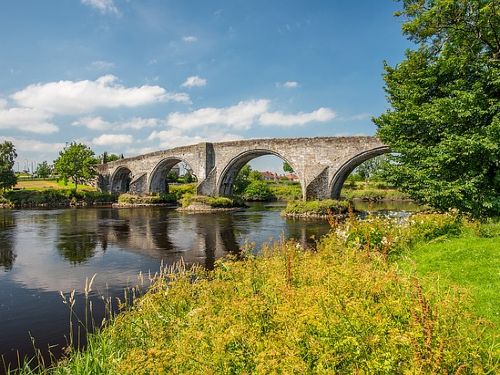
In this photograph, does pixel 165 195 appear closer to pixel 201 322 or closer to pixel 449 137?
pixel 449 137

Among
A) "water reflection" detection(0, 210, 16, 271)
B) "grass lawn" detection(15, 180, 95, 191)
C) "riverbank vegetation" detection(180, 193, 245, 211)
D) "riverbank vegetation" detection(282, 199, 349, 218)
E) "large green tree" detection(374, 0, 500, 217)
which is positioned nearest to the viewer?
"large green tree" detection(374, 0, 500, 217)

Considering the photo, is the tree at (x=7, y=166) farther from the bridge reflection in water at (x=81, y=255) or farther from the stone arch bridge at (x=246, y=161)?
the bridge reflection in water at (x=81, y=255)

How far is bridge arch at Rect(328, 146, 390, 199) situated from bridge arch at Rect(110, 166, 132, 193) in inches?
1669

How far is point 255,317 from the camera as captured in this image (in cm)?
442

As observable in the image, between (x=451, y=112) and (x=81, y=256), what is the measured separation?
54.8 ft

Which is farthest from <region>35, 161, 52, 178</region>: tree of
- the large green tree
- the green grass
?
the large green tree

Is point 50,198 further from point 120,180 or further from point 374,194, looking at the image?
point 374,194

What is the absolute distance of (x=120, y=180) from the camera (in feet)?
227

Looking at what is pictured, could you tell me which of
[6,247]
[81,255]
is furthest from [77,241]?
[81,255]

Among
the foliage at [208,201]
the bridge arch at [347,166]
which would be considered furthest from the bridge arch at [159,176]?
the bridge arch at [347,166]

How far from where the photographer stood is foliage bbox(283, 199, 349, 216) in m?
33.3

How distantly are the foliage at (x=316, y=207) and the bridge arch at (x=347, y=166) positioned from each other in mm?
2531

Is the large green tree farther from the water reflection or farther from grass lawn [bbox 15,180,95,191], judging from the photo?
grass lawn [bbox 15,180,95,191]

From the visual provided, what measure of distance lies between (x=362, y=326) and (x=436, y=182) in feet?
38.3
